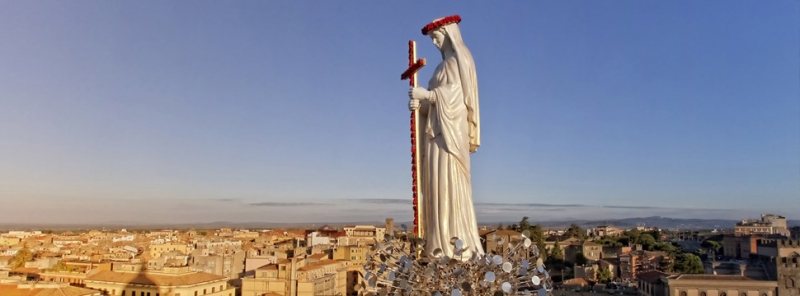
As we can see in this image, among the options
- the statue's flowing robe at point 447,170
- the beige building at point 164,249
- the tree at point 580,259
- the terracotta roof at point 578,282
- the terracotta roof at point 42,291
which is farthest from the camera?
the tree at point 580,259

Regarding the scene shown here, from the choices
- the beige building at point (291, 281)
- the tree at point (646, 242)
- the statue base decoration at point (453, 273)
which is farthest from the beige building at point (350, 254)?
the tree at point (646, 242)

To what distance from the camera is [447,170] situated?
6.59 metres

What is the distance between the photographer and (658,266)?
170 feet

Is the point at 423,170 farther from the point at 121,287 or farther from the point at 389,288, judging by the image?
the point at 121,287

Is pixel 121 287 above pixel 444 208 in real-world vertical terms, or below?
below

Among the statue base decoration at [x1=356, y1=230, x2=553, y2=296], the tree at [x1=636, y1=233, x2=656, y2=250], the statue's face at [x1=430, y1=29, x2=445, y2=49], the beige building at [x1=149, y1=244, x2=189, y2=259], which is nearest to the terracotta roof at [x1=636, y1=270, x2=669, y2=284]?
the tree at [x1=636, y1=233, x2=656, y2=250]

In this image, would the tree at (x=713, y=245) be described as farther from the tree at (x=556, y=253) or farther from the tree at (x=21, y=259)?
the tree at (x=21, y=259)

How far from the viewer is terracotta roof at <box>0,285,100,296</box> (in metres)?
23.3

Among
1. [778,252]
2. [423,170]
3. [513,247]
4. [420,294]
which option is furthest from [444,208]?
[778,252]

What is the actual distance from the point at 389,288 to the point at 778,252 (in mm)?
43695

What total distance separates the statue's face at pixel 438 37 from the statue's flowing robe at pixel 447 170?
1.12 feet

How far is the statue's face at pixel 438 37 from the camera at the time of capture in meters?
7.05

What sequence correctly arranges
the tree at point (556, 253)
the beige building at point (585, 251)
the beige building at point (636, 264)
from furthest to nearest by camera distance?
the beige building at point (585, 251) < the tree at point (556, 253) < the beige building at point (636, 264)

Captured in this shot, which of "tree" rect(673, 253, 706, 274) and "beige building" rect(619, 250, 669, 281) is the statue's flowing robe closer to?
"tree" rect(673, 253, 706, 274)
